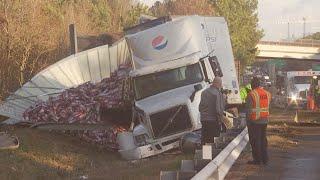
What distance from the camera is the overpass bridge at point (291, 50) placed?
347ft

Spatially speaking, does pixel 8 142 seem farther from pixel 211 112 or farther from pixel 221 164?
pixel 221 164

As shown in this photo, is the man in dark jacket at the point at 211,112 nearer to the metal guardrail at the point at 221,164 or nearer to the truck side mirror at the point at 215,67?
the metal guardrail at the point at 221,164

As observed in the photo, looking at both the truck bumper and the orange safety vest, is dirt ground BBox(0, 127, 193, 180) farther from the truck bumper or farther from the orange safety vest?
the orange safety vest

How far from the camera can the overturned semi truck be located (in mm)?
17625

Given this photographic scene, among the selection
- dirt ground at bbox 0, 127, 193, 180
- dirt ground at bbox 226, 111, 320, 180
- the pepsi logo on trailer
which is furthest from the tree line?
dirt ground at bbox 226, 111, 320, 180

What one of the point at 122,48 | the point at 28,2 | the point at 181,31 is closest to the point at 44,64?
the point at 28,2

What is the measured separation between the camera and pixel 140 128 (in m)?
18.1

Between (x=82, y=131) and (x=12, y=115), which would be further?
(x=12, y=115)

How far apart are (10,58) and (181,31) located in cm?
1439

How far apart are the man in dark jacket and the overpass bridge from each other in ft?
304

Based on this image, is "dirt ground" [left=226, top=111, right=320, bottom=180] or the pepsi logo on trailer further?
the pepsi logo on trailer

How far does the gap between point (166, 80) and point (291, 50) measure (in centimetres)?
9150

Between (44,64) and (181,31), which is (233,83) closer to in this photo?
(181,31)

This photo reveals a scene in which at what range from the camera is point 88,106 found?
70.9ft
